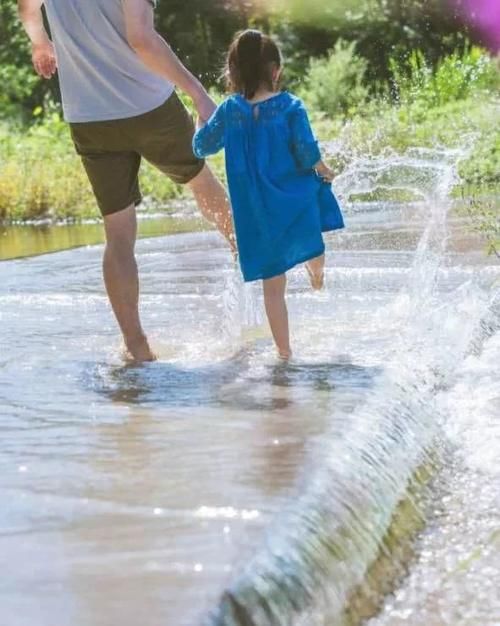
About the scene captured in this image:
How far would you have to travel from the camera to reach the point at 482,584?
263cm

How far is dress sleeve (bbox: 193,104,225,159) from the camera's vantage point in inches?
177

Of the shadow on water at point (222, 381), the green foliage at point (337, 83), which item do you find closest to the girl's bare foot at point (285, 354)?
the shadow on water at point (222, 381)

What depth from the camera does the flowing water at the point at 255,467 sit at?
2260 millimetres

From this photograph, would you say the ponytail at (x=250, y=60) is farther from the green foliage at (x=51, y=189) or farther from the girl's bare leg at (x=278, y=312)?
the green foliage at (x=51, y=189)

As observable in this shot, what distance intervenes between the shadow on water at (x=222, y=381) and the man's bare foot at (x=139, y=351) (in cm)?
9

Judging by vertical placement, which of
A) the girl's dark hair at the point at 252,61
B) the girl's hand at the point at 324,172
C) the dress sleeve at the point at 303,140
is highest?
the girl's dark hair at the point at 252,61

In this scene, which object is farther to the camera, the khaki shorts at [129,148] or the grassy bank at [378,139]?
the grassy bank at [378,139]

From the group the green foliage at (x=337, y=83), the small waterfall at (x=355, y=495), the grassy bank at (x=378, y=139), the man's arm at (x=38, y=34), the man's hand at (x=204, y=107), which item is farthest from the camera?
the green foliage at (x=337, y=83)

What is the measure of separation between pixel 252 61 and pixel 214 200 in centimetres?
61

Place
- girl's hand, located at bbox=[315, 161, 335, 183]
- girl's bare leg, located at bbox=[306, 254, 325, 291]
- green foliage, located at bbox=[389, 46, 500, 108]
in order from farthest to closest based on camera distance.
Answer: green foliage, located at bbox=[389, 46, 500, 108]
girl's bare leg, located at bbox=[306, 254, 325, 291]
girl's hand, located at bbox=[315, 161, 335, 183]

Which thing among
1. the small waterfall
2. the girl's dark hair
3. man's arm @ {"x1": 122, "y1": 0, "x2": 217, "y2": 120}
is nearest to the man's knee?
man's arm @ {"x1": 122, "y1": 0, "x2": 217, "y2": 120}

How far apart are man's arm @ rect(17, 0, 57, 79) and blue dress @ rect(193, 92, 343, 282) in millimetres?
852

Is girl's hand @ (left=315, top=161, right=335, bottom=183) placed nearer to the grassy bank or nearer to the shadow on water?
the shadow on water

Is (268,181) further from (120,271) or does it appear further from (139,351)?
(139,351)
